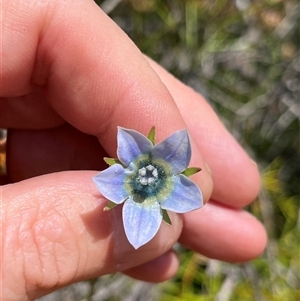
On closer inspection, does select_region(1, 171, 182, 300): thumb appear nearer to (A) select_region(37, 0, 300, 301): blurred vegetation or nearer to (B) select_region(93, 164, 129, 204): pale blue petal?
(B) select_region(93, 164, 129, 204): pale blue petal

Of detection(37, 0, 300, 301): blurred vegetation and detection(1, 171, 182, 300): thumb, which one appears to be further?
detection(37, 0, 300, 301): blurred vegetation

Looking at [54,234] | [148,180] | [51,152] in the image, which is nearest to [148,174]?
[148,180]

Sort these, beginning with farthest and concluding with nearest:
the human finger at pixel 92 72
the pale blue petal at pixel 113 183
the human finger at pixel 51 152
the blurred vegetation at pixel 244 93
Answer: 1. the blurred vegetation at pixel 244 93
2. the human finger at pixel 51 152
3. the human finger at pixel 92 72
4. the pale blue petal at pixel 113 183

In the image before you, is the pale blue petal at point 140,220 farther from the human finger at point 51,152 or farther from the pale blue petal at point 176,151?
the human finger at point 51,152

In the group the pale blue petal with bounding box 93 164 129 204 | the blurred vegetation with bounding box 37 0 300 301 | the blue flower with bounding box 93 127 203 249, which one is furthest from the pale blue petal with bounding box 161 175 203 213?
the blurred vegetation with bounding box 37 0 300 301

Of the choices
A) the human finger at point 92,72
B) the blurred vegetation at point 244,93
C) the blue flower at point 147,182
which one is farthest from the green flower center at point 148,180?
the blurred vegetation at point 244,93
